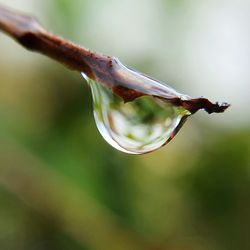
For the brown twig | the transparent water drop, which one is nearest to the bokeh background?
the transparent water drop

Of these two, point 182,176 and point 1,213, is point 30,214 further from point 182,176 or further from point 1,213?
point 182,176

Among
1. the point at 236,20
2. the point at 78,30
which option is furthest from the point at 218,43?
the point at 78,30

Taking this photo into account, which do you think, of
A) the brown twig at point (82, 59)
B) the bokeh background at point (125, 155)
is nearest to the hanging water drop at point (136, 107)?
the brown twig at point (82, 59)

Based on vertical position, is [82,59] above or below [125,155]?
below

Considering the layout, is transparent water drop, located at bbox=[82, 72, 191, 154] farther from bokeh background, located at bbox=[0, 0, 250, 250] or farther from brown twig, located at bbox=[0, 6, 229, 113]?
bokeh background, located at bbox=[0, 0, 250, 250]

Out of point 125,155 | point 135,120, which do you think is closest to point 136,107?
point 135,120

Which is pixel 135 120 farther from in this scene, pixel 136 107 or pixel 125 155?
pixel 125 155
